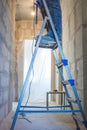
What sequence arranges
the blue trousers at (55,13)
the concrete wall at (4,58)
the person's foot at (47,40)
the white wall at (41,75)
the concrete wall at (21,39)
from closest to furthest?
the person's foot at (47,40)
the blue trousers at (55,13)
the concrete wall at (4,58)
the white wall at (41,75)
the concrete wall at (21,39)

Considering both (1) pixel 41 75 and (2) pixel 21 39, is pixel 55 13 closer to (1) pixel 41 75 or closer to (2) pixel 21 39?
(1) pixel 41 75

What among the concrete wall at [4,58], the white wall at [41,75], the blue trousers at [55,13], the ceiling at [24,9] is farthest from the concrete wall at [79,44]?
the white wall at [41,75]

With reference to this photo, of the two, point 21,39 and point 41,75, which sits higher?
point 21,39

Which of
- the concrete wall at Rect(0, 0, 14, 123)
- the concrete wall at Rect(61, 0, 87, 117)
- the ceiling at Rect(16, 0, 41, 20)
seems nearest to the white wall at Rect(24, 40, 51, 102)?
the ceiling at Rect(16, 0, 41, 20)

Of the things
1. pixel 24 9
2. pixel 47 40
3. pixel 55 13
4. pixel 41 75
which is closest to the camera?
pixel 47 40

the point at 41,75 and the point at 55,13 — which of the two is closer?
the point at 55,13

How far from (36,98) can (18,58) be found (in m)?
1.59

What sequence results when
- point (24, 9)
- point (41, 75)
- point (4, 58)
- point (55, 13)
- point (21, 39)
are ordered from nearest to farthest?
point (55, 13) → point (4, 58) → point (24, 9) → point (41, 75) → point (21, 39)

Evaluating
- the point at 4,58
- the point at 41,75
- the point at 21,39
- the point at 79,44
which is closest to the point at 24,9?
the point at 21,39

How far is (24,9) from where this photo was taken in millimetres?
6477

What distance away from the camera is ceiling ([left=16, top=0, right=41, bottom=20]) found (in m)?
5.93

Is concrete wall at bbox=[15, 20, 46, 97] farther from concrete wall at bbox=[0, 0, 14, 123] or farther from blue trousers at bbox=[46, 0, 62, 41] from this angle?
blue trousers at bbox=[46, 0, 62, 41]

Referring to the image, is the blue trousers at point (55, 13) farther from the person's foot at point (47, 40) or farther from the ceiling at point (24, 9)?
the ceiling at point (24, 9)

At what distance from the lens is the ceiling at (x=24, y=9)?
5929 millimetres
